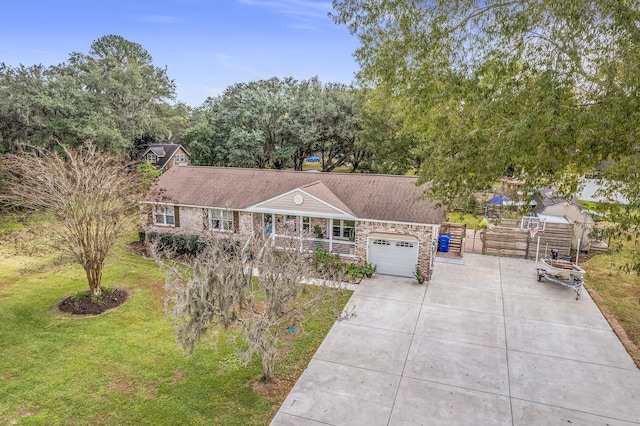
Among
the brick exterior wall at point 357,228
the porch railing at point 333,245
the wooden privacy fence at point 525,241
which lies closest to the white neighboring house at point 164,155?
the brick exterior wall at point 357,228

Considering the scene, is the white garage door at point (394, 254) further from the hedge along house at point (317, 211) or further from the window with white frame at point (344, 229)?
the window with white frame at point (344, 229)

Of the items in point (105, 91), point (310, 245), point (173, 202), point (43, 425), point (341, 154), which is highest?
point (105, 91)

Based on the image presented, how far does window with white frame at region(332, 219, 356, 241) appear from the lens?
18.2 meters

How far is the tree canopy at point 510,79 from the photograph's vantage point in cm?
788

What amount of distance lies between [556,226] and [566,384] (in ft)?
40.1

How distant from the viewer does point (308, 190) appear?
1745 centimetres

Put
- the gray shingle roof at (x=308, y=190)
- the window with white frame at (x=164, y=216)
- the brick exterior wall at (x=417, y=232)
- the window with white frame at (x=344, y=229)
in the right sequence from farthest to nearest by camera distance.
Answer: the window with white frame at (x=164, y=216), the window with white frame at (x=344, y=229), the gray shingle roof at (x=308, y=190), the brick exterior wall at (x=417, y=232)

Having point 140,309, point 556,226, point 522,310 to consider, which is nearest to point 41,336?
point 140,309

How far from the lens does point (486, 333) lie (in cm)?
1202

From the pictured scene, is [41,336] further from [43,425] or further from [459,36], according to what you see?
[459,36]

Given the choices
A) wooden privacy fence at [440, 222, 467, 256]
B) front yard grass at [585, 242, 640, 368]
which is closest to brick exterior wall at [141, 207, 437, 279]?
wooden privacy fence at [440, 222, 467, 256]

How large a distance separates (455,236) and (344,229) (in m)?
6.25

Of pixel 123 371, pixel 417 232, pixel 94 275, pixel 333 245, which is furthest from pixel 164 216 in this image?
pixel 417 232

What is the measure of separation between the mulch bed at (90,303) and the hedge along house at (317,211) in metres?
4.32
